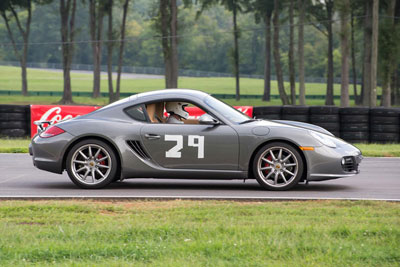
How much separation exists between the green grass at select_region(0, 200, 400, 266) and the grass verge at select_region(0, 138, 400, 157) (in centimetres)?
842

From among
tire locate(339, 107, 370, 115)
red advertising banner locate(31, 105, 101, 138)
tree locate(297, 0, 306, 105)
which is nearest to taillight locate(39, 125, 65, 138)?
red advertising banner locate(31, 105, 101, 138)

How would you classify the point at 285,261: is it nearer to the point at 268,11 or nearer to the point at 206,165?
the point at 206,165

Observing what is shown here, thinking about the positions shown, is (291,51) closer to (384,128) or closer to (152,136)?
(384,128)

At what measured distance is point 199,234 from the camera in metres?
6.36

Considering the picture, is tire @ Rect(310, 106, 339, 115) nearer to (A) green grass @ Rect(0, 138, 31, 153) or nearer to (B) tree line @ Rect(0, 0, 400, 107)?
(A) green grass @ Rect(0, 138, 31, 153)

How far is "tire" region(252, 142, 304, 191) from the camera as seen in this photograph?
9.74m

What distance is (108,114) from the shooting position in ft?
33.6

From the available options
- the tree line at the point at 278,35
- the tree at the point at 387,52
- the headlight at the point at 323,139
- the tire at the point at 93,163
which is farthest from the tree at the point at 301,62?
the tire at the point at 93,163

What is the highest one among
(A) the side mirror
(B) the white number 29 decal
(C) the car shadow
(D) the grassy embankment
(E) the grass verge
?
(A) the side mirror

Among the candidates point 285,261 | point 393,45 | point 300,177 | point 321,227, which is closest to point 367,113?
point 300,177

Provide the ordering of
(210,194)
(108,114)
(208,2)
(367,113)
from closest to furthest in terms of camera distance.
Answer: (210,194), (108,114), (367,113), (208,2)

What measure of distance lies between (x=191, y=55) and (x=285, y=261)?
121m

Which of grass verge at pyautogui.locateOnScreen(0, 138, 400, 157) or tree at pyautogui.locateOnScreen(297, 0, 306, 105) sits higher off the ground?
tree at pyautogui.locateOnScreen(297, 0, 306, 105)

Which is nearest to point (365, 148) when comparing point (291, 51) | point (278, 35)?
point (291, 51)
